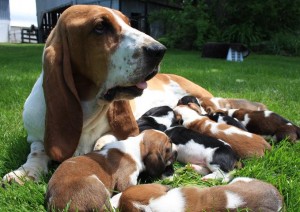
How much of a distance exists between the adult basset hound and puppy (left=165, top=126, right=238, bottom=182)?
66 centimetres

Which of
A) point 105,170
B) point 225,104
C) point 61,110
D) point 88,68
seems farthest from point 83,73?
point 225,104

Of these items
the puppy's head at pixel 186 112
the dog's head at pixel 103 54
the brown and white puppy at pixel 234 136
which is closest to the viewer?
the dog's head at pixel 103 54

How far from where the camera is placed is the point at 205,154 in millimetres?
3281

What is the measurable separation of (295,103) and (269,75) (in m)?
4.33

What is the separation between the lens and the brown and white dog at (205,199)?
2.19m

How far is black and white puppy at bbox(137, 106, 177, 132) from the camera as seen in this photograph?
4.03 meters

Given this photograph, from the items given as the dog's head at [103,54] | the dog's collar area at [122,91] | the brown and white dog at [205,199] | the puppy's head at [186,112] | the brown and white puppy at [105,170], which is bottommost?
the puppy's head at [186,112]

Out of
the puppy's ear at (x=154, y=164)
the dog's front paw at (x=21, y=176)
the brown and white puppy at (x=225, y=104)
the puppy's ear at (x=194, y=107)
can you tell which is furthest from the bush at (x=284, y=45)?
the dog's front paw at (x=21, y=176)

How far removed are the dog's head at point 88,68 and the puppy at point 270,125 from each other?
159 centimetres

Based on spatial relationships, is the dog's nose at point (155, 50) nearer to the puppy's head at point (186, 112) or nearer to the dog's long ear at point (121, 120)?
the dog's long ear at point (121, 120)

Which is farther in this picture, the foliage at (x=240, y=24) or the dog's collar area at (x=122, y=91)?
the foliage at (x=240, y=24)

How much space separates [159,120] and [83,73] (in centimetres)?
117

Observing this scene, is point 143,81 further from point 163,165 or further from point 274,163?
point 274,163

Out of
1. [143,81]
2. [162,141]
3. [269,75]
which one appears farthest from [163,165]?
[269,75]
